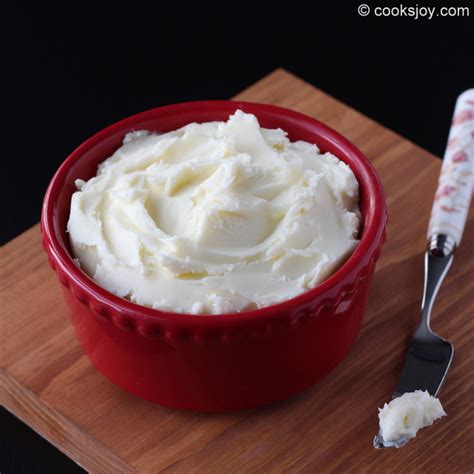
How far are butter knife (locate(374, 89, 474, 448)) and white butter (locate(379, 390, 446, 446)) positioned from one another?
110 millimetres

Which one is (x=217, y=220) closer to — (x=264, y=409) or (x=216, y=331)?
(x=216, y=331)

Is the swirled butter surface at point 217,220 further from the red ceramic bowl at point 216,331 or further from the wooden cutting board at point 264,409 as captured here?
the wooden cutting board at point 264,409

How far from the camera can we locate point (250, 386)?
66.8 inches

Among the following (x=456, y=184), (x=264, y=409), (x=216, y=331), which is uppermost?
(x=216, y=331)

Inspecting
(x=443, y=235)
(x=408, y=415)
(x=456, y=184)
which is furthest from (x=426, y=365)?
(x=456, y=184)

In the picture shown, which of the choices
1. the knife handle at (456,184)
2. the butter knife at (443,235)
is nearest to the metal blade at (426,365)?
the butter knife at (443,235)

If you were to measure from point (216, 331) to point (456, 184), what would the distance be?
688 millimetres

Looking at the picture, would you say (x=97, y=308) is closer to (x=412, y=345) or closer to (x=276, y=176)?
(x=276, y=176)

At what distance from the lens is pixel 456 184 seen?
6.56 feet

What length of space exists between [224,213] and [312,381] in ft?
1.14

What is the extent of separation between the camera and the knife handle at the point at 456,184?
1977 mm

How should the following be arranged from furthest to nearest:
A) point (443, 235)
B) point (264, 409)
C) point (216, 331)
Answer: point (443, 235)
point (264, 409)
point (216, 331)

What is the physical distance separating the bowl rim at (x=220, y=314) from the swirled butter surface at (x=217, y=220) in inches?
1.0

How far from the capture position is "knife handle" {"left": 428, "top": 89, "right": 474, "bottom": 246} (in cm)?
198
